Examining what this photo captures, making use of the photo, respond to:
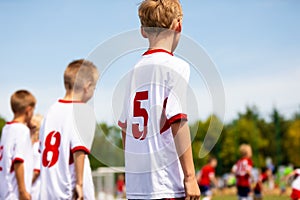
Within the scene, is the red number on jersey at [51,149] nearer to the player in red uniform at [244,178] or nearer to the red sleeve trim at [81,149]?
the red sleeve trim at [81,149]

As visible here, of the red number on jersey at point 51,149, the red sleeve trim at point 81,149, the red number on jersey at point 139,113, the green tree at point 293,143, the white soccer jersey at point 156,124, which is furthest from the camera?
the green tree at point 293,143

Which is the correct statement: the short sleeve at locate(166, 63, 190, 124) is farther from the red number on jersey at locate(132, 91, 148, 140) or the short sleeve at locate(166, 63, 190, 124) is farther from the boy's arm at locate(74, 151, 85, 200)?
the boy's arm at locate(74, 151, 85, 200)

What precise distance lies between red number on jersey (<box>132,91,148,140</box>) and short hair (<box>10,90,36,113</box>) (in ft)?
9.51

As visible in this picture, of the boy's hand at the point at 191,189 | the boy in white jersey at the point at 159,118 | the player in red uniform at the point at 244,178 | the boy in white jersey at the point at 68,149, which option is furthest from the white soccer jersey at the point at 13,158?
the player in red uniform at the point at 244,178

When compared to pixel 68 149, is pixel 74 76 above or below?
above

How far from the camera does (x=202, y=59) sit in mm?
3057

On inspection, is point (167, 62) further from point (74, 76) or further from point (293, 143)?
point (293, 143)

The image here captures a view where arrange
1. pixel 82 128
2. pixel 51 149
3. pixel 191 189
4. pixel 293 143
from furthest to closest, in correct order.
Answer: pixel 293 143 < pixel 51 149 < pixel 82 128 < pixel 191 189

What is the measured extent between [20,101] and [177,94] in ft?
10.6

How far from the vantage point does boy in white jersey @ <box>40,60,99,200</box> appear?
4.42 meters

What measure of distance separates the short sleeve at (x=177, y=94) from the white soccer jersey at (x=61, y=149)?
149 cm

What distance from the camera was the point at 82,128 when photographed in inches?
169

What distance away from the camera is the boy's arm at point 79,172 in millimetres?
4391

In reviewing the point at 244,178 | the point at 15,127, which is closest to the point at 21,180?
the point at 15,127
